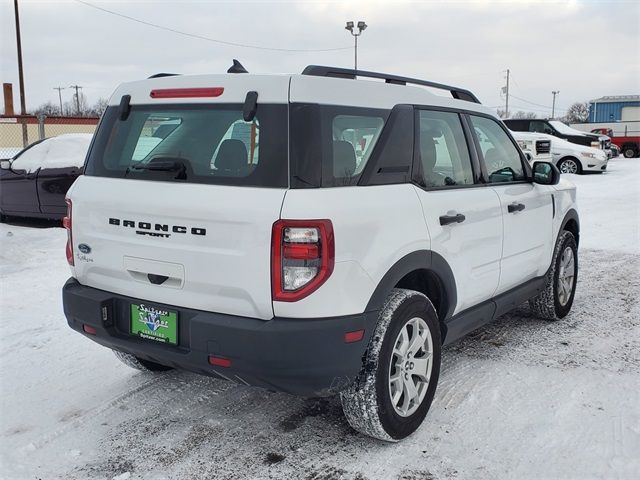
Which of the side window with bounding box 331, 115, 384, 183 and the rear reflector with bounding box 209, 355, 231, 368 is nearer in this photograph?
the rear reflector with bounding box 209, 355, 231, 368

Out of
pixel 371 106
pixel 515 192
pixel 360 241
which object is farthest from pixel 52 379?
pixel 515 192

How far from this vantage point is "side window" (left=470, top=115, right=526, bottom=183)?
167 inches

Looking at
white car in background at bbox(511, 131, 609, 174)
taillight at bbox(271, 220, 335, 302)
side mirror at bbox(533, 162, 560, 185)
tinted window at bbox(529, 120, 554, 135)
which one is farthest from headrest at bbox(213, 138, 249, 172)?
tinted window at bbox(529, 120, 554, 135)

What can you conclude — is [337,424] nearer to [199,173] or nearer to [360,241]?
[360,241]

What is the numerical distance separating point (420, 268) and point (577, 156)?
19636 mm

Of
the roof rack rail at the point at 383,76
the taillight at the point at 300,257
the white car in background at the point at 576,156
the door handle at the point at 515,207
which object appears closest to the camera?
the taillight at the point at 300,257

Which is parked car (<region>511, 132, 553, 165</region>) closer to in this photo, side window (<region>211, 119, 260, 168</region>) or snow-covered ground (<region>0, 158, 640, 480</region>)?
snow-covered ground (<region>0, 158, 640, 480</region>)

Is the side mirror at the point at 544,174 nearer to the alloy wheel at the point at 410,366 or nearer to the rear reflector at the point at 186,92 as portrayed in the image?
the alloy wheel at the point at 410,366

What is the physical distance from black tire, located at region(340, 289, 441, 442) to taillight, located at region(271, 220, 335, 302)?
0.51m

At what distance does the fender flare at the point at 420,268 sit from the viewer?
9.86ft

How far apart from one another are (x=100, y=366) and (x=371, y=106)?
2.65 metres

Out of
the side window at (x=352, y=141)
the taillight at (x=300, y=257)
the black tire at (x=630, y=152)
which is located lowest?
the taillight at (x=300, y=257)

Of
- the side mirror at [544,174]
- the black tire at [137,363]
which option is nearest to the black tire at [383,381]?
the black tire at [137,363]

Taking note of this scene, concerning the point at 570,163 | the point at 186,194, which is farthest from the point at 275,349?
the point at 570,163
